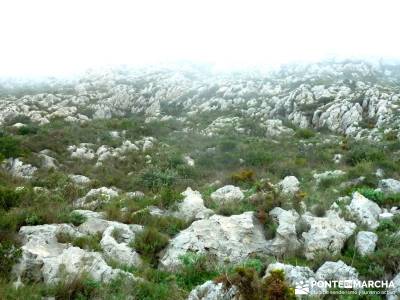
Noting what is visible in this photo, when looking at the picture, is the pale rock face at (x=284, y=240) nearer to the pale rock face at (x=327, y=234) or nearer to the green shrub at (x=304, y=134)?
the pale rock face at (x=327, y=234)

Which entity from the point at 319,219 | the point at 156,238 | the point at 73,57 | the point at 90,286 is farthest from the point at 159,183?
the point at 73,57

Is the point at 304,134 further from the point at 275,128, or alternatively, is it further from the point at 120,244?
the point at 120,244

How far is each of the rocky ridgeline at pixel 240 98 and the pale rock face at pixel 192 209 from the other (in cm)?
1747

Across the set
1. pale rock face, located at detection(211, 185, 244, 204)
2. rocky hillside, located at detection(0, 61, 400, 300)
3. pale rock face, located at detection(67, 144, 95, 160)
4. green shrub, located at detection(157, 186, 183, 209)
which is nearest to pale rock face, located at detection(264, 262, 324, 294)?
rocky hillside, located at detection(0, 61, 400, 300)

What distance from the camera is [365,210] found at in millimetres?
8945

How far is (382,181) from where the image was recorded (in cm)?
1145

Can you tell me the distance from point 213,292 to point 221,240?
243 cm

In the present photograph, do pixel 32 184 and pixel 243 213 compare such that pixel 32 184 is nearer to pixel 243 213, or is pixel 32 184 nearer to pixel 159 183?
pixel 159 183

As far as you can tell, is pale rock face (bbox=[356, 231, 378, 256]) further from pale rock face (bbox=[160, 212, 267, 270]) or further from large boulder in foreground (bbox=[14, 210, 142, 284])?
large boulder in foreground (bbox=[14, 210, 142, 284])

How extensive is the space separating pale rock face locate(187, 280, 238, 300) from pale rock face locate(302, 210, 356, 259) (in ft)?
8.55

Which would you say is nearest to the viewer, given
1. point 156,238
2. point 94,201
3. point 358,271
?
point 358,271

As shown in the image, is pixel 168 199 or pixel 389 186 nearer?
pixel 168 199

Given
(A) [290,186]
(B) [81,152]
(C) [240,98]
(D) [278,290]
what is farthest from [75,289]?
(C) [240,98]

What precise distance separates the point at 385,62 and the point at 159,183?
68.1 metres
